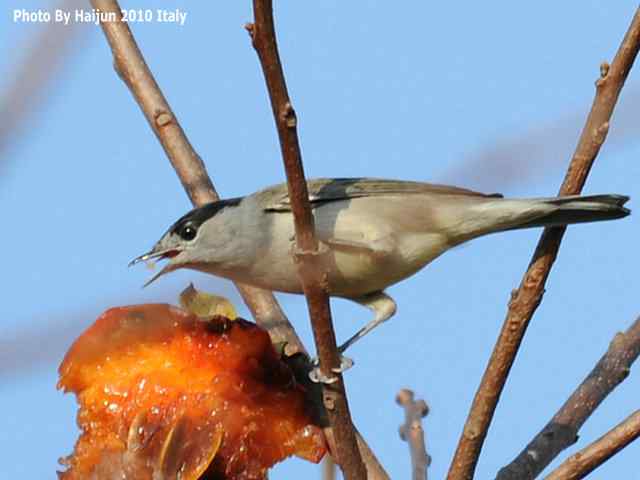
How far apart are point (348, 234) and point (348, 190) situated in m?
0.32

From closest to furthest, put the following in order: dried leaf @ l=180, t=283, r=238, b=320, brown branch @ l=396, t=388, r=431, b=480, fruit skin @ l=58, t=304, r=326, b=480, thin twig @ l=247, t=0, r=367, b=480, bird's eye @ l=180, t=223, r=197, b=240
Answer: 1. thin twig @ l=247, t=0, r=367, b=480
2. brown branch @ l=396, t=388, r=431, b=480
3. fruit skin @ l=58, t=304, r=326, b=480
4. dried leaf @ l=180, t=283, r=238, b=320
5. bird's eye @ l=180, t=223, r=197, b=240

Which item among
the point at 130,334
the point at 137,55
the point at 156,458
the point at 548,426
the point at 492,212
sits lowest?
the point at 156,458

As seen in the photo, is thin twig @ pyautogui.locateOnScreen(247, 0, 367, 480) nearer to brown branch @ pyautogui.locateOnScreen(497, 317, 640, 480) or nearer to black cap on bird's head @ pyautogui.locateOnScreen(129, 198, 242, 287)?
brown branch @ pyautogui.locateOnScreen(497, 317, 640, 480)

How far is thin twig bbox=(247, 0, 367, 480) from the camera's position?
228 centimetres

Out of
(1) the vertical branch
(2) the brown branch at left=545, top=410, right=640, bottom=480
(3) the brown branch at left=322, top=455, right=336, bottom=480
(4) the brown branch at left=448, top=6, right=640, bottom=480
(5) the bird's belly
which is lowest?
(2) the brown branch at left=545, top=410, right=640, bottom=480

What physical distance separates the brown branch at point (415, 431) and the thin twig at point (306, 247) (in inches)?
6.4

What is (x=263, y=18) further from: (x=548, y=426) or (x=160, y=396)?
(x=548, y=426)

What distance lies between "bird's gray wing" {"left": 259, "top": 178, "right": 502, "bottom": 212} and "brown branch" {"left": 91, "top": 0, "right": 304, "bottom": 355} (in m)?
0.37

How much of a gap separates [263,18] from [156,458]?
4.49 ft

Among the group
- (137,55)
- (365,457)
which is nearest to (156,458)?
(365,457)

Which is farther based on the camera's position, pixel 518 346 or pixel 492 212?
pixel 492 212

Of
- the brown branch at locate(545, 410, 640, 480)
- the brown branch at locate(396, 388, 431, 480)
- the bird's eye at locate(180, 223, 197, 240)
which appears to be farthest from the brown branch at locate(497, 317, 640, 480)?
the bird's eye at locate(180, 223, 197, 240)

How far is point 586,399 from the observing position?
3.44 meters

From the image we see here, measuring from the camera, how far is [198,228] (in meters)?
4.18
